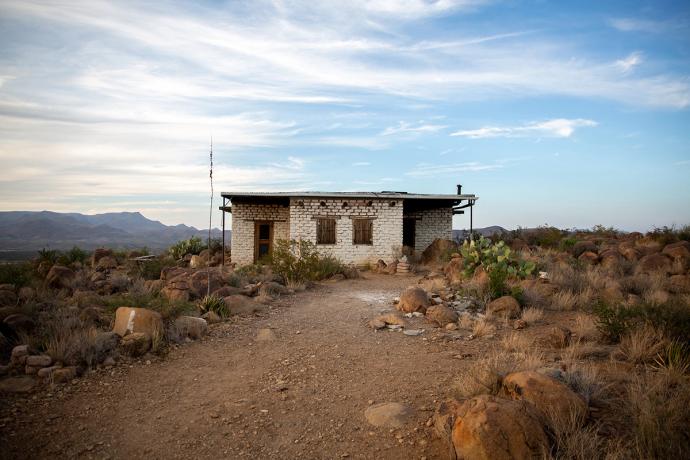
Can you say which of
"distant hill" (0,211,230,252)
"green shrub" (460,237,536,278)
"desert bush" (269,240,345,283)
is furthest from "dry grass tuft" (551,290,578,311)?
"distant hill" (0,211,230,252)

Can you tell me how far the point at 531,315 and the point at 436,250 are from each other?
419 inches

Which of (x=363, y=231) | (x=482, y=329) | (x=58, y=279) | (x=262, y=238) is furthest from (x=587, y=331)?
(x=262, y=238)

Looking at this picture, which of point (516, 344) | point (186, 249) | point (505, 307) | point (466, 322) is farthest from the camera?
point (186, 249)

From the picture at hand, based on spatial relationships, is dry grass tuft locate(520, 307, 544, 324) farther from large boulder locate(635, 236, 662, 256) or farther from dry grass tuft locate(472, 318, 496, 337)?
large boulder locate(635, 236, 662, 256)

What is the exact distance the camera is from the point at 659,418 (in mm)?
3256

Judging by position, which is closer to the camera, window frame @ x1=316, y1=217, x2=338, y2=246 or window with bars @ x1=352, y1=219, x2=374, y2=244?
window frame @ x1=316, y1=217, x2=338, y2=246

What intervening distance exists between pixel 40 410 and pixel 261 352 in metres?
2.82

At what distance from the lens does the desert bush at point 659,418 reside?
2959 mm

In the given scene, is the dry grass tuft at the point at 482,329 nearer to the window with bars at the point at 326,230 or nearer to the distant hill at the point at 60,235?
the window with bars at the point at 326,230

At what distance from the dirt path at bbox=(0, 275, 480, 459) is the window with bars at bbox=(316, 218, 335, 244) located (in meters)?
10.2

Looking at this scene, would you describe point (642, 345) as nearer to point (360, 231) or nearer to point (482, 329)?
point (482, 329)

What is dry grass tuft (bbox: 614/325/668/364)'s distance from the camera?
506cm

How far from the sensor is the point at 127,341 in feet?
19.7

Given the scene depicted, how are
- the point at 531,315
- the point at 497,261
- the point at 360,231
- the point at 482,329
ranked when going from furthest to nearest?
1. the point at 360,231
2. the point at 497,261
3. the point at 531,315
4. the point at 482,329
